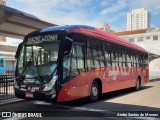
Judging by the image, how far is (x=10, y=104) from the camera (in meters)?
11.5

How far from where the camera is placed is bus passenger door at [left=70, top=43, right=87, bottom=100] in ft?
32.9

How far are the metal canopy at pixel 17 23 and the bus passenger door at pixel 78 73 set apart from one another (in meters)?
4.71

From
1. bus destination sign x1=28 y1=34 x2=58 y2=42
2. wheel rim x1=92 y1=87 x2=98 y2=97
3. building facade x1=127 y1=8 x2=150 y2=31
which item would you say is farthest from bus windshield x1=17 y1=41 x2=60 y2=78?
building facade x1=127 y1=8 x2=150 y2=31

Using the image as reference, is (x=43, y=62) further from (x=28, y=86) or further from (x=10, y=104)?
(x=10, y=104)

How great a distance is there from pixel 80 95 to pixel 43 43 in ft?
8.31

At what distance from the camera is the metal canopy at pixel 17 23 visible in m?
13.9

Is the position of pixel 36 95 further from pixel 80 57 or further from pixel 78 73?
pixel 80 57

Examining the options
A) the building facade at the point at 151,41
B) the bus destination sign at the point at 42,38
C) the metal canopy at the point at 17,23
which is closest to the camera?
the bus destination sign at the point at 42,38

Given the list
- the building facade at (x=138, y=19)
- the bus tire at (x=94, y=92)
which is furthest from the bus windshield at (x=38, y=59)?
the building facade at (x=138, y=19)

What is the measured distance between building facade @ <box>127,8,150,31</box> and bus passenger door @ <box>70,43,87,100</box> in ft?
387

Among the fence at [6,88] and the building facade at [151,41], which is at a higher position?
the building facade at [151,41]

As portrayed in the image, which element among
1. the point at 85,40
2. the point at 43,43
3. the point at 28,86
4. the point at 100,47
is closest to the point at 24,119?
the point at 28,86

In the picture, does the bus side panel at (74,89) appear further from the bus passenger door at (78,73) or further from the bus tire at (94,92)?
the bus tire at (94,92)

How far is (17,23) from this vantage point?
17062mm
